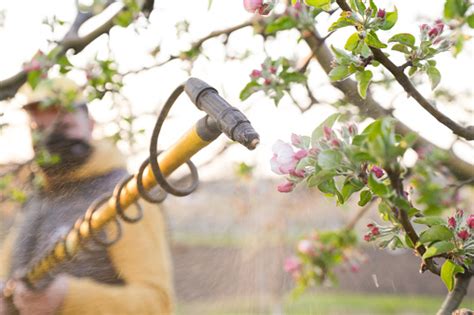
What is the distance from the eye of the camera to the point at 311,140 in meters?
0.44

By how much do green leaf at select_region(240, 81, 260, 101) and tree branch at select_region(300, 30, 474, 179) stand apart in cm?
11

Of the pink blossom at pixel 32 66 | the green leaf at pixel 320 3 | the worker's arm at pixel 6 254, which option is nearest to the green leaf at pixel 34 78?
the pink blossom at pixel 32 66

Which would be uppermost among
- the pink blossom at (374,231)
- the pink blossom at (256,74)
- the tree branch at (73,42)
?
the tree branch at (73,42)

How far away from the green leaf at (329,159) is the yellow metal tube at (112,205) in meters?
0.21

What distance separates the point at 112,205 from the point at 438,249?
471 millimetres

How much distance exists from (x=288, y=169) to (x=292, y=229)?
3.82 meters

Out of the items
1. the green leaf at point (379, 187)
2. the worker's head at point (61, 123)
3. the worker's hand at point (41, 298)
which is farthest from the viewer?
the worker's head at point (61, 123)

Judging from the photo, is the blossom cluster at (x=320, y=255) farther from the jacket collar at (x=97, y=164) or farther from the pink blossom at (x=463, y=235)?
the pink blossom at (x=463, y=235)

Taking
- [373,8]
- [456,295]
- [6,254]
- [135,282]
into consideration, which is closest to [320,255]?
[135,282]

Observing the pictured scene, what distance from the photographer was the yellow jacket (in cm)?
108

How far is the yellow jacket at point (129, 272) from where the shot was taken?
108 centimetres

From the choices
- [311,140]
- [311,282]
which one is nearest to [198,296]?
[311,282]

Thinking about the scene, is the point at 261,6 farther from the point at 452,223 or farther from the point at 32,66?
the point at 32,66

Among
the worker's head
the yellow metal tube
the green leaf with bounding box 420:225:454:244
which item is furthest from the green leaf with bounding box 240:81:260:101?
the worker's head
